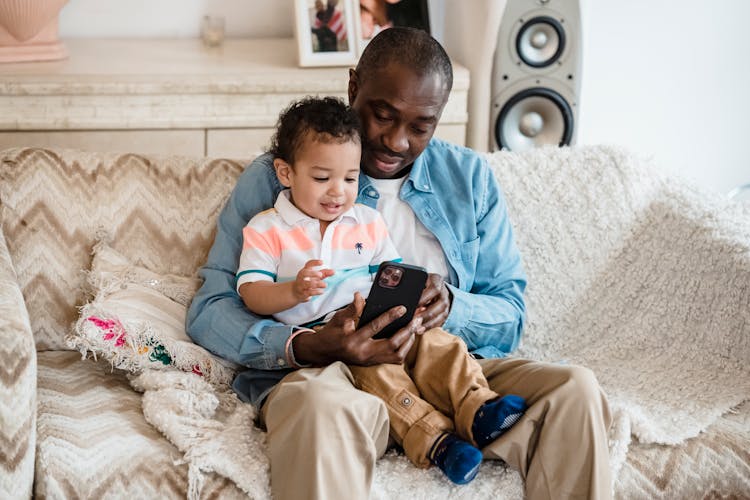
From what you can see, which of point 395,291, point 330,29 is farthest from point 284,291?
point 330,29

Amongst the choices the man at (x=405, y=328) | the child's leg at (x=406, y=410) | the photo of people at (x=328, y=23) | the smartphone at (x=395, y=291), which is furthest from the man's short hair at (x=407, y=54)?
the photo of people at (x=328, y=23)

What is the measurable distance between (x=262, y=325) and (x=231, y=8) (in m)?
1.82

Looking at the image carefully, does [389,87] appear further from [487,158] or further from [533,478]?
A: [533,478]

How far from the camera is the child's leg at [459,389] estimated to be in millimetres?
1581

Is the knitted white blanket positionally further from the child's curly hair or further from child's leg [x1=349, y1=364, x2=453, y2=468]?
the child's curly hair

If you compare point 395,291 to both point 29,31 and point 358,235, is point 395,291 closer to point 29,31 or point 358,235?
point 358,235

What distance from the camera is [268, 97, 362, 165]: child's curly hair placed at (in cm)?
174

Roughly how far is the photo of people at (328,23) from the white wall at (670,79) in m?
1.12

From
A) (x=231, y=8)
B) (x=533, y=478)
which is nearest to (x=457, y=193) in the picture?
(x=533, y=478)

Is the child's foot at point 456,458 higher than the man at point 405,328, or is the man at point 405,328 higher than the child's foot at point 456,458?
the man at point 405,328

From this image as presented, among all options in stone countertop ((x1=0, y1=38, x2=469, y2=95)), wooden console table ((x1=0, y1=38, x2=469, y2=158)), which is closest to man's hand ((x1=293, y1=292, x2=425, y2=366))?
wooden console table ((x1=0, y1=38, x2=469, y2=158))

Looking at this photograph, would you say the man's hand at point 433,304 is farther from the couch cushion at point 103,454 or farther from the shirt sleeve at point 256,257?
the couch cushion at point 103,454

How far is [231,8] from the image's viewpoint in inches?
128

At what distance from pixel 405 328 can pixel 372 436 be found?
0.22 metres
